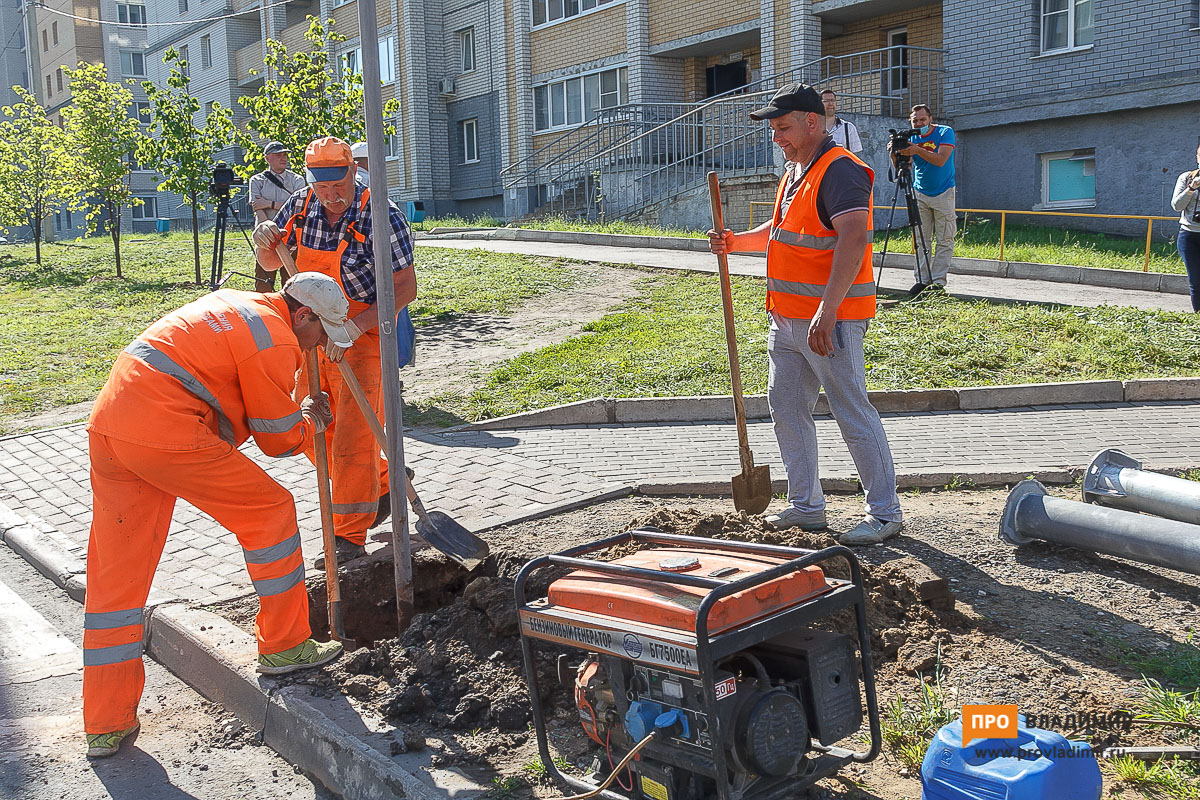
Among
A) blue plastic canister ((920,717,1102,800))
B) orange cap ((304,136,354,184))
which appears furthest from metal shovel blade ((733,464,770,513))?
blue plastic canister ((920,717,1102,800))

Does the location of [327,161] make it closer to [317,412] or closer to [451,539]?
[317,412]

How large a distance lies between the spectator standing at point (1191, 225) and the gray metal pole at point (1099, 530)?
20.0ft

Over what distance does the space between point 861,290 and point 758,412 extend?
3276 millimetres

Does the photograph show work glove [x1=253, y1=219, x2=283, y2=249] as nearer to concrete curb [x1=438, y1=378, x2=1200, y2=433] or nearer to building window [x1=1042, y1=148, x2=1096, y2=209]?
concrete curb [x1=438, y1=378, x2=1200, y2=433]

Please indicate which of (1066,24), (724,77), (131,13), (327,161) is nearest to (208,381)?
(327,161)

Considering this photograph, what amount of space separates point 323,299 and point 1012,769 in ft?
9.35

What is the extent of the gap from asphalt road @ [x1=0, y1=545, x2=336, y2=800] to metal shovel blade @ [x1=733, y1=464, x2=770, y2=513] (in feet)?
8.45

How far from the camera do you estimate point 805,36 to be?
71.2 feet

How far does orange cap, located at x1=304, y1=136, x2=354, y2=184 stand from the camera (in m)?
5.25

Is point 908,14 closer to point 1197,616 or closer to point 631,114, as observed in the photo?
point 631,114

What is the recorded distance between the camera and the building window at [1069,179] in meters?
18.4

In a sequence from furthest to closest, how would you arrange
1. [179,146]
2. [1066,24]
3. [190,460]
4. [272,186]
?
[1066,24] → [179,146] → [272,186] → [190,460]

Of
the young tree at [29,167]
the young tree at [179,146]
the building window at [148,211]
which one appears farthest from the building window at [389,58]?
the building window at [148,211]

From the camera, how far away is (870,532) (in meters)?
5.10
